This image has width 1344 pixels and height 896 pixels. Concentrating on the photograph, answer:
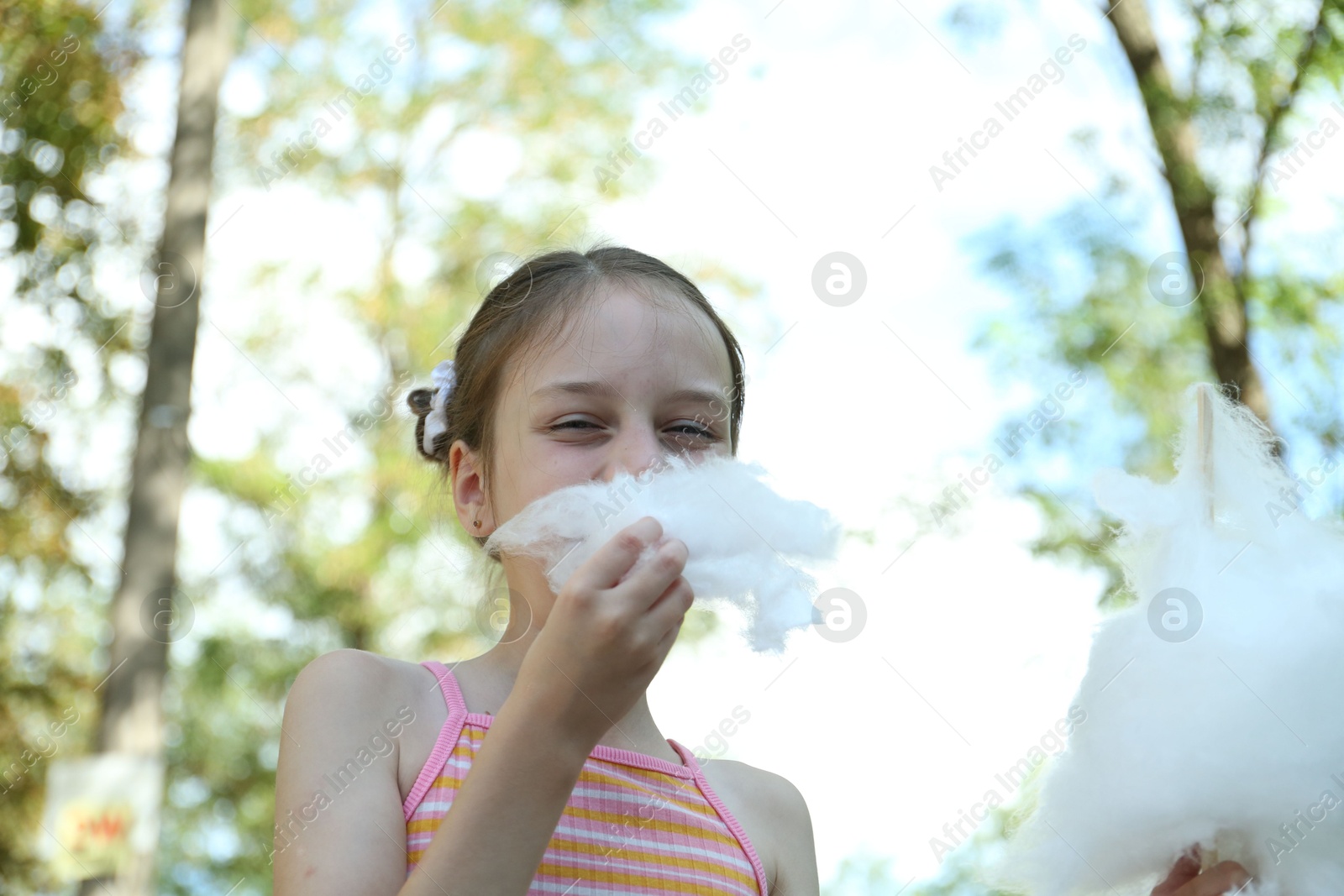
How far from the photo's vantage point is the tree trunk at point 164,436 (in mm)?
5484

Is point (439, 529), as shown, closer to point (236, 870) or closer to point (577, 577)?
point (577, 577)

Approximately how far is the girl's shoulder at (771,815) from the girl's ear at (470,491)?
2.15 ft

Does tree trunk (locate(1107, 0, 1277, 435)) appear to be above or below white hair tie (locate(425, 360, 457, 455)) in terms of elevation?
above

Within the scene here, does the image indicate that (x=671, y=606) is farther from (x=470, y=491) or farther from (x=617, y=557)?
(x=470, y=491)

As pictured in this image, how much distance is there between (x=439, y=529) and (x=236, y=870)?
11.5 meters

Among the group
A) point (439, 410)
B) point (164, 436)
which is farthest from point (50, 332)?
point (439, 410)

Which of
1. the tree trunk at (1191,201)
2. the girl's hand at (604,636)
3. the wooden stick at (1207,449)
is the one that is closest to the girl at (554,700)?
the girl's hand at (604,636)

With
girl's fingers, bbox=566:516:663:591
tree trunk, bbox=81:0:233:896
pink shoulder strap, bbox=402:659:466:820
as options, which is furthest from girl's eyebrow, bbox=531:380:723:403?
tree trunk, bbox=81:0:233:896

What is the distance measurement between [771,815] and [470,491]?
87cm

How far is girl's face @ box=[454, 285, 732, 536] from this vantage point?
189 centimetres

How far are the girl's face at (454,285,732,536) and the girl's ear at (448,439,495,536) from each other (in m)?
0.01

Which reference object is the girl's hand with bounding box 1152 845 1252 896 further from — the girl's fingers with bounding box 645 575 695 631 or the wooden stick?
the girl's fingers with bounding box 645 575 695 631

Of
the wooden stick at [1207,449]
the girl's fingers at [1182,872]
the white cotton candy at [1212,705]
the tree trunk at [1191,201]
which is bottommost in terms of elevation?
the girl's fingers at [1182,872]

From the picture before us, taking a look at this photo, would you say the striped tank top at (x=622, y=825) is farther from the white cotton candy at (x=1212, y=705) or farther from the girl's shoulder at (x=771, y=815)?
the white cotton candy at (x=1212, y=705)
